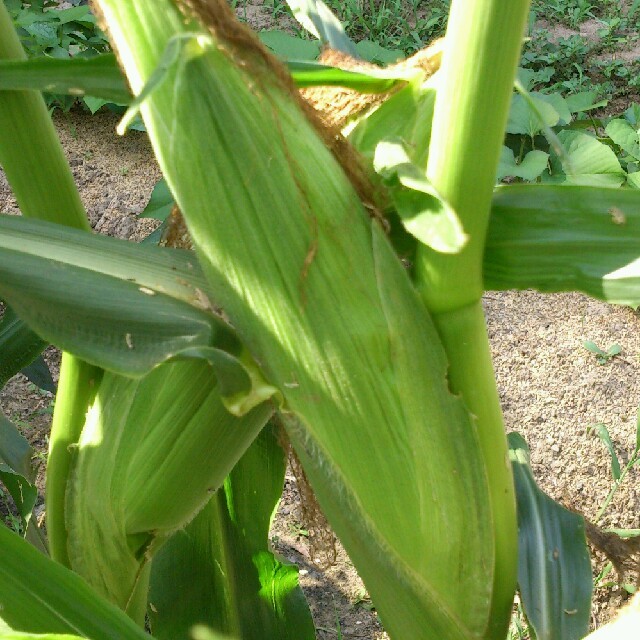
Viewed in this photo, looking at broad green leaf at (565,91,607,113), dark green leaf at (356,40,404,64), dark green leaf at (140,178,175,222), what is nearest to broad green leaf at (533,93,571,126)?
broad green leaf at (565,91,607,113)

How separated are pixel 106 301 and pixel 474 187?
24cm

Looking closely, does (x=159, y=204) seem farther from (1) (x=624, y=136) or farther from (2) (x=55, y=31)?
(1) (x=624, y=136)

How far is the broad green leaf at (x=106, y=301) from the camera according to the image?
50 cm

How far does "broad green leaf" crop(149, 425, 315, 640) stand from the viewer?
2.89 ft

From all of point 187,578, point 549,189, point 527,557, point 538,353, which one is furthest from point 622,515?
point 549,189

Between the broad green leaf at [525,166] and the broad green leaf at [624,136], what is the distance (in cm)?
17

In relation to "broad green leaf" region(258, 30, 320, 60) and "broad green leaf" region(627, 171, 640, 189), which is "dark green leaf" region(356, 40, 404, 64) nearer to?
"broad green leaf" region(258, 30, 320, 60)

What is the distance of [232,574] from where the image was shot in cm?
92

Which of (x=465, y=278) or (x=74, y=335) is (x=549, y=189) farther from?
(x=74, y=335)

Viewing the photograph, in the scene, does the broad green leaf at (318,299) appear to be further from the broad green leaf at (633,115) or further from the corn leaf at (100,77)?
the broad green leaf at (633,115)

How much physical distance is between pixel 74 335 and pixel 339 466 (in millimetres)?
190

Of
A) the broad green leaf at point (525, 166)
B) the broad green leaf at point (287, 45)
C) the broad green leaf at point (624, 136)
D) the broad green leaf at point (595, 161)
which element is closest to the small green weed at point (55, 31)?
the broad green leaf at point (287, 45)

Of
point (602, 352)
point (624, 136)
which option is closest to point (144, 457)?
point (602, 352)

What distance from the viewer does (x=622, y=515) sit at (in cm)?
129
